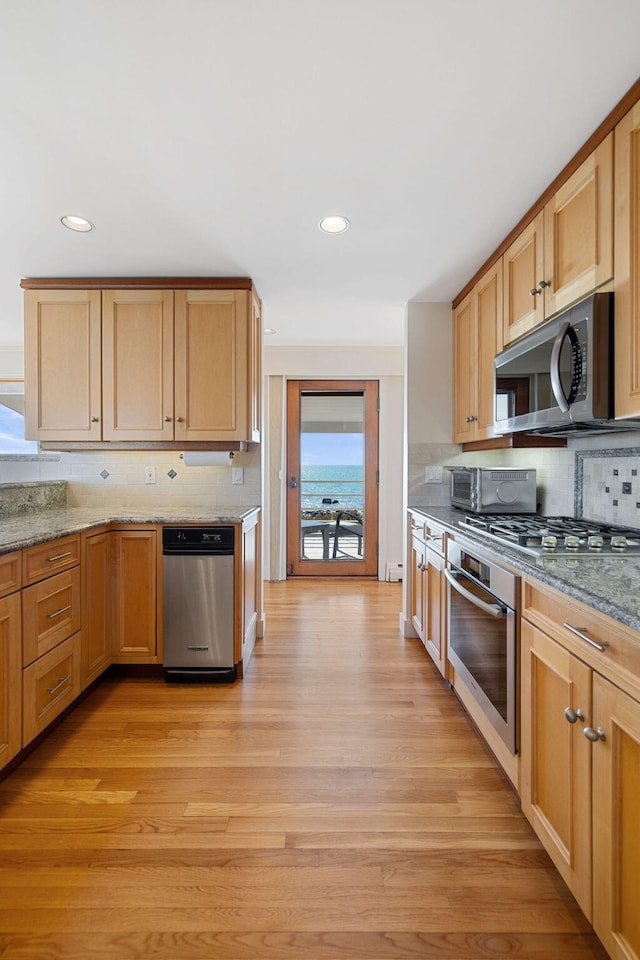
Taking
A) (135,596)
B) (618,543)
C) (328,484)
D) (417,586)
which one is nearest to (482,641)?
(618,543)

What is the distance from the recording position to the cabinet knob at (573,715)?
116 cm

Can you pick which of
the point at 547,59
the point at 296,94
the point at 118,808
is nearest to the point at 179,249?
the point at 296,94

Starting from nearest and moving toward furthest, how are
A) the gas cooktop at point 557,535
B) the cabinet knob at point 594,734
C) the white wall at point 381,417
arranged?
the cabinet knob at point 594,734 → the gas cooktop at point 557,535 → the white wall at point 381,417

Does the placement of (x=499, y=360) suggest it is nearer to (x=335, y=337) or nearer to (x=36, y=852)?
(x=335, y=337)

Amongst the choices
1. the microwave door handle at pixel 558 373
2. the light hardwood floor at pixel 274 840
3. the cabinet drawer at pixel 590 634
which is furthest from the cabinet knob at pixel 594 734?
the microwave door handle at pixel 558 373

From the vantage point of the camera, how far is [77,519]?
2.63 metres

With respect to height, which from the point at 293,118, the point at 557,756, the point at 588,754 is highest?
the point at 293,118

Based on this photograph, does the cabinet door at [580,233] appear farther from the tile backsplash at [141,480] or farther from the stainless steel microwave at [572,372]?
Answer: the tile backsplash at [141,480]

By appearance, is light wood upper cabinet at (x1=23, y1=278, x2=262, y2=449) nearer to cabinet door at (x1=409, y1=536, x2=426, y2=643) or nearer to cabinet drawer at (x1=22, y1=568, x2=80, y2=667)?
cabinet drawer at (x1=22, y1=568, x2=80, y2=667)

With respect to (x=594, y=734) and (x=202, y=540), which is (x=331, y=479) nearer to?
(x=202, y=540)

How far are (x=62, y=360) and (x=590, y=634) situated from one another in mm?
3146

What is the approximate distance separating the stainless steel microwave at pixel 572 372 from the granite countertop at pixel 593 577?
1.66 ft

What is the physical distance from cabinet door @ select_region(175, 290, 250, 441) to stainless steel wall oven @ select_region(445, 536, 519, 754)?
1.54 m

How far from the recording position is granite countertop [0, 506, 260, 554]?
1.99 metres
